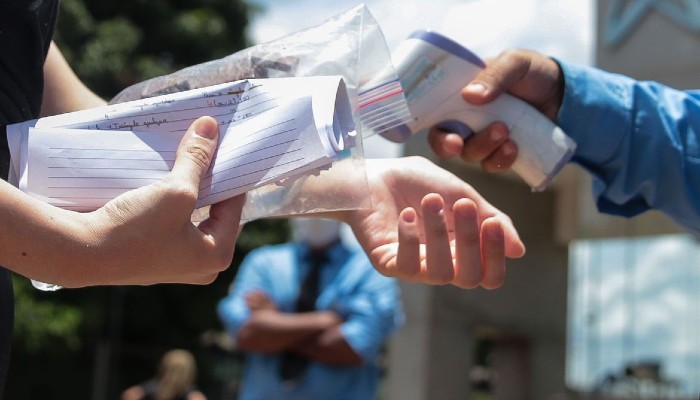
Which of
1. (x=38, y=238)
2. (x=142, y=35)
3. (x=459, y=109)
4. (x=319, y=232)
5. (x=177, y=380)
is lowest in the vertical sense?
(x=142, y=35)

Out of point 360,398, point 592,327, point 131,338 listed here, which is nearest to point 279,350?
point 360,398

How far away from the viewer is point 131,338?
15.2m

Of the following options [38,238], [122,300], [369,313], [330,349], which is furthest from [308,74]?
[122,300]

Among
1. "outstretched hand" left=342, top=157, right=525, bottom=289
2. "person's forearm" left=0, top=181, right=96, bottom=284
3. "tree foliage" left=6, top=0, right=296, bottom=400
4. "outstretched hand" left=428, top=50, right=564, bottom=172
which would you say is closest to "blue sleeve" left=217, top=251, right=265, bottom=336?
"outstretched hand" left=428, top=50, right=564, bottom=172

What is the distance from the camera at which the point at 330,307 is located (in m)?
3.80

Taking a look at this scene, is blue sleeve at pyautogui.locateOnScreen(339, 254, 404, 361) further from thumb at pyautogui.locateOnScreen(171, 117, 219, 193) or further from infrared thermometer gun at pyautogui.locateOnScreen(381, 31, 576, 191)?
thumb at pyautogui.locateOnScreen(171, 117, 219, 193)

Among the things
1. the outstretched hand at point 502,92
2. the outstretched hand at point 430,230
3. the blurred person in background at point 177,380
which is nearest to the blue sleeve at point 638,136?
the outstretched hand at point 502,92

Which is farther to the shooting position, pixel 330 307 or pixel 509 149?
pixel 330 307

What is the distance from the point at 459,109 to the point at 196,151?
0.72 metres

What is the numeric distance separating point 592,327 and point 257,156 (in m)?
9.03

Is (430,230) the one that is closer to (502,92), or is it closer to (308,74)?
(308,74)

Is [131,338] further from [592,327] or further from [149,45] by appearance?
[592,327]

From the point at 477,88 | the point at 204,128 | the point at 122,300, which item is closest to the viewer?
the point at 204,128

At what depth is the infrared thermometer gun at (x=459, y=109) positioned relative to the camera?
178 centimetres
